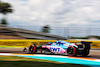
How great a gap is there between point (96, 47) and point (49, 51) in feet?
19.3

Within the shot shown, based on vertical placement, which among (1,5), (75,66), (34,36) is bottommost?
(75,66)

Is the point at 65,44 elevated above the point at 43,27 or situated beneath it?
situated beneath

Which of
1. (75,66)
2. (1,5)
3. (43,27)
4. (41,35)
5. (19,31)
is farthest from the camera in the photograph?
(1,5)

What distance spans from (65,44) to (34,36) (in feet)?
34.2

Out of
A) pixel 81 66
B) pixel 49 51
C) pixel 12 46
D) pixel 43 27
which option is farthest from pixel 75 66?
pixel 43 27

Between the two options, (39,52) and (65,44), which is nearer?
(65,44)

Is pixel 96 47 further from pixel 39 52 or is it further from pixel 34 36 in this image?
pixel 34 36

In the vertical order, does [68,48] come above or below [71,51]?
above

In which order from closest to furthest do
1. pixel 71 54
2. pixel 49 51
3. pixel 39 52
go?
pixel 71 54 → pixel 49 51 → pixel 39 52

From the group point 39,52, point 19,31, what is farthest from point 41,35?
point 39,52

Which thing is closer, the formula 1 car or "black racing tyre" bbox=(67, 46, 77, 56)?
"black racing tyre" bbox=(67, 46, 77, 56)

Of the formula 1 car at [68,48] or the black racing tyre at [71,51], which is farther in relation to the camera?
the formula 1 car at [68,48]

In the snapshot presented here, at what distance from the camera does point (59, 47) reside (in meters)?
8.14

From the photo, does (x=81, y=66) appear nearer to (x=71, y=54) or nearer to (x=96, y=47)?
(x=71, y=54)
